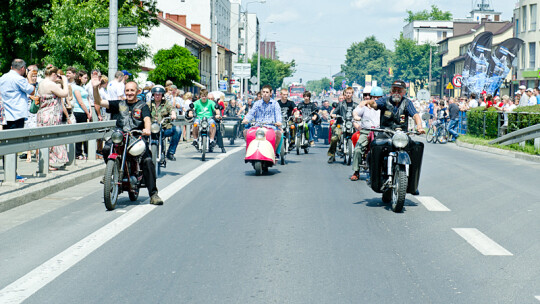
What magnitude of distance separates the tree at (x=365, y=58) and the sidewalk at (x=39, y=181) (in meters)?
170

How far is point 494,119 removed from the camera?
2581 cm

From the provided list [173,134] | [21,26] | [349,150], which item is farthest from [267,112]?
[21,26]

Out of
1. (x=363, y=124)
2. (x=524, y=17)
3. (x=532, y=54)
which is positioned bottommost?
(x=363, y=124)

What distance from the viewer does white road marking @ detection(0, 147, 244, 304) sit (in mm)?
5129

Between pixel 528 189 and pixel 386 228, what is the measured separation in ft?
16.6

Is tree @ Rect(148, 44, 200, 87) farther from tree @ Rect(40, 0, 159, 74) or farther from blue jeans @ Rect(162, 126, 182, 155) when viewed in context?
blue jeans @ Rect(162, 126, 182, 155)

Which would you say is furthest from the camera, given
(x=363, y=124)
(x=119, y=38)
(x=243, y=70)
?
(x=243, y=70)

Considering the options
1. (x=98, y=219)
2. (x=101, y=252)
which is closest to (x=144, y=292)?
(x=101, y=252)

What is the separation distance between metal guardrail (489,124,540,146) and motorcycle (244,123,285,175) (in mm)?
9096

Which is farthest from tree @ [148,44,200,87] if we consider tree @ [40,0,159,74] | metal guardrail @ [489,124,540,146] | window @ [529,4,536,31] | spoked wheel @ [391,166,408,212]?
spoked wheel @ [391,166,408,212]

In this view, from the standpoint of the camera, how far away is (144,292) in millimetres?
5152

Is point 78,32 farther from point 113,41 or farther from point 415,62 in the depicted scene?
point 415,62

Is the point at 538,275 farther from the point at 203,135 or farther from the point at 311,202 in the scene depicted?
the point at 203,135

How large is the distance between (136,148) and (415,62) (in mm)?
112013
